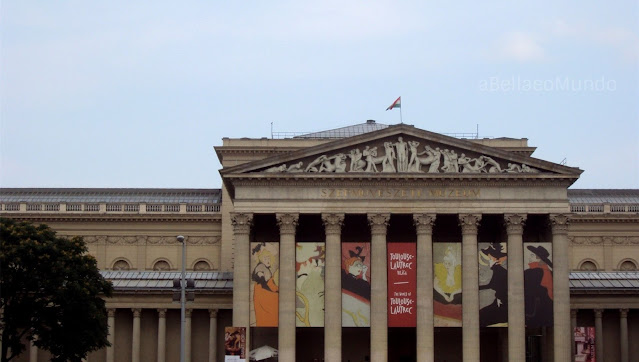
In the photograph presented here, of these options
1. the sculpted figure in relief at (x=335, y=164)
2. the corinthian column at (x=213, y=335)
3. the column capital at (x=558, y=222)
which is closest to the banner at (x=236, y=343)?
the sculpted figure in relief at (x=335, y=164)

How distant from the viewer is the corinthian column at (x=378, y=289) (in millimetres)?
102688

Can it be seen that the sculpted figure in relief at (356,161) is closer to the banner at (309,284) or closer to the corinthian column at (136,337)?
the banner at (309,284)

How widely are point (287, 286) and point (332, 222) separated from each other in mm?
6832

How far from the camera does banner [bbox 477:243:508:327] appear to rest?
104 meters

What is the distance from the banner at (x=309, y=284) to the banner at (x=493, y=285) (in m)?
14.0

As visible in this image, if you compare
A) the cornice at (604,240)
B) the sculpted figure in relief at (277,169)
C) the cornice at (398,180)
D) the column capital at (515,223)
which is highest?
the sculpted figure in relief at (277,169)

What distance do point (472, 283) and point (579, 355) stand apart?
1347 cm

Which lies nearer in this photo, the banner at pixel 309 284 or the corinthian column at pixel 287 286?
the corinthian column at pixel 287 286

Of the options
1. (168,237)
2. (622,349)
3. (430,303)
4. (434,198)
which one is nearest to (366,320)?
(430,303)

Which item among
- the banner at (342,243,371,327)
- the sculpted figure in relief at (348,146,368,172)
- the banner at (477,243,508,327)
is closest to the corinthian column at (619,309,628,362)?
the banner at (477,243,508,327)

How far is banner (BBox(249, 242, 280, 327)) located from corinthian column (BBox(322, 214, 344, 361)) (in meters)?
4.40

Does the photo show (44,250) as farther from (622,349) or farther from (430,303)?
(622,349)

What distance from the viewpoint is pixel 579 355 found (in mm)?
108500

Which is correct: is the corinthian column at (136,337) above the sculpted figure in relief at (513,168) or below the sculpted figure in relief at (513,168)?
below
